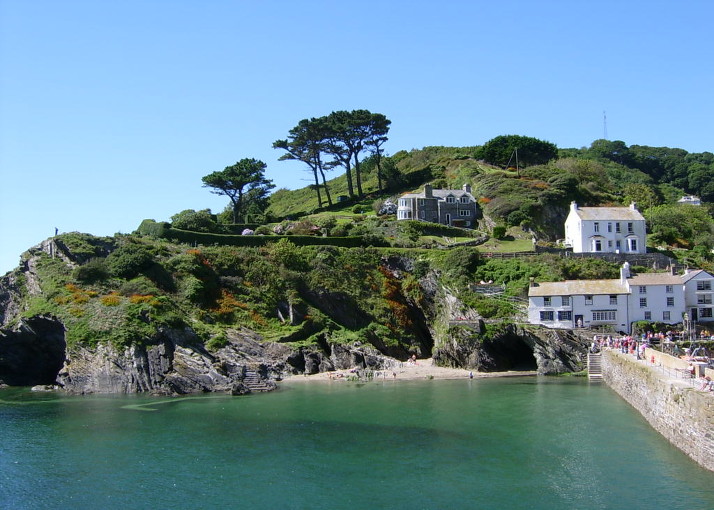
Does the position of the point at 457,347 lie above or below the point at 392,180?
below

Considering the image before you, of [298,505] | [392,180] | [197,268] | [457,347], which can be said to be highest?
[392,180]

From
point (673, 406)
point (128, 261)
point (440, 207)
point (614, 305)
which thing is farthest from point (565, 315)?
point (128, 261)

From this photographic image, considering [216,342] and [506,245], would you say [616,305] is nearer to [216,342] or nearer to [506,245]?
[506,245]

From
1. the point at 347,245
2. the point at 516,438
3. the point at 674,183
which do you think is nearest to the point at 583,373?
the point at 516,438

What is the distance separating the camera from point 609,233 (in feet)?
287

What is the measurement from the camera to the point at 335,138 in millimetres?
119188

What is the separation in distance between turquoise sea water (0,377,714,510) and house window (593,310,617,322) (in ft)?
51.4

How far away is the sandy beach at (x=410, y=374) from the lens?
64.8m

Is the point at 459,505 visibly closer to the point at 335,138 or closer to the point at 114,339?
the point at 114,339

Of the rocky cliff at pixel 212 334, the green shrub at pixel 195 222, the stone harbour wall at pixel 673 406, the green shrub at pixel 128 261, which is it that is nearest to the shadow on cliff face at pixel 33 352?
the rocky cliff at pixel 212 334

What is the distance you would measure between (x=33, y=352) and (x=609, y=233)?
225 feet

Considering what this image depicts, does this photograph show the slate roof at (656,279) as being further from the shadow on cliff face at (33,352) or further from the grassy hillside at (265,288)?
the shadow on cliff face at (33,352)

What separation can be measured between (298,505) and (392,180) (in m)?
98.0

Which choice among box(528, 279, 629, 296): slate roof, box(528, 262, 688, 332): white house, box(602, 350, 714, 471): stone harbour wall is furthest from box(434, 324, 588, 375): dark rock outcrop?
box(602, 350, 714, 471): stone harbour wall
